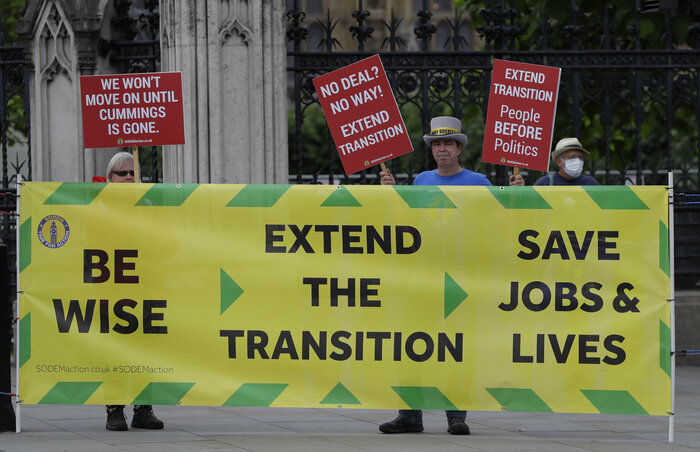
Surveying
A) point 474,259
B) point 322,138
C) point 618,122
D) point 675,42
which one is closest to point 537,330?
point 474,259

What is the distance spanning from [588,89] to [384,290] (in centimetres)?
497

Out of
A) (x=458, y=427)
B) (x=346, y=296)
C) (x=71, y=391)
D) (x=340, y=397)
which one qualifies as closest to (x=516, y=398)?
(x=458, y=427)

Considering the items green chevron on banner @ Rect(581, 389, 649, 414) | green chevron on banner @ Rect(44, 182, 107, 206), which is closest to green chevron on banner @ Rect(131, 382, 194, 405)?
green chevron on banner @ Rect(44, 182, 107, 206)

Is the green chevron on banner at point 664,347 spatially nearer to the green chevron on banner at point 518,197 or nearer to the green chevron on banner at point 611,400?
the green chevron on banner at point 611,400

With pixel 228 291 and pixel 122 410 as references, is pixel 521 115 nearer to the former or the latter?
pixel 228 291

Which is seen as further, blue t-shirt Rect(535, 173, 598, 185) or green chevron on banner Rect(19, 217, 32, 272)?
blue t-shirt Rect(535, 173, 598, 185)

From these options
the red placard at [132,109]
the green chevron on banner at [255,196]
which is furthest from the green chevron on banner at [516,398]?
the red placard at [132,109]

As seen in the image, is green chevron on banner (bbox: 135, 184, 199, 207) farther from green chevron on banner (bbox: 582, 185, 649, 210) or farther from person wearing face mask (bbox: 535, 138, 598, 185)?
person wearing face mask (bbox: 535, 138, 598, 185)

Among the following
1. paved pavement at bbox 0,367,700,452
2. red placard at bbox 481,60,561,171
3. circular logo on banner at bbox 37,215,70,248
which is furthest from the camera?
red placard at bbox 481,60,561,171

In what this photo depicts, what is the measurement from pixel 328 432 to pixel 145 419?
1166 mm

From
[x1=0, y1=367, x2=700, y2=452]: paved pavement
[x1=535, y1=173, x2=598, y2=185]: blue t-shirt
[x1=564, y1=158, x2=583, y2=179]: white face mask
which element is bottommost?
[x1=0, y1=367, x2=700, y2=452]: paved pavement

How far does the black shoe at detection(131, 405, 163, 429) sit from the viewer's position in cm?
786

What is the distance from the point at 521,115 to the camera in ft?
27.3

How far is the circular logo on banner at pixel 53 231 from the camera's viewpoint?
7551mm
